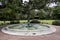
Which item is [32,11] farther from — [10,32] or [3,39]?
[3,39]

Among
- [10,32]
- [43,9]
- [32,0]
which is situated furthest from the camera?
[43,9]

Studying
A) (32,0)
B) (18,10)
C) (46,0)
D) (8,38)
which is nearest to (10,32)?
(8,38)

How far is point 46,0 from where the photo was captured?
37.7ft

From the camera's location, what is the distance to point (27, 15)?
11.8m

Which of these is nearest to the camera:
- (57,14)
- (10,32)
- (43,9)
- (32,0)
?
(10,32)

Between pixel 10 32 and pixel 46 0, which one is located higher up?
pixel 46 0

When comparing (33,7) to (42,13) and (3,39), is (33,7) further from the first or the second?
(3,39)

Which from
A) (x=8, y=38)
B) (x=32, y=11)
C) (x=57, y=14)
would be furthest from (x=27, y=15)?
(x=57, y=14)

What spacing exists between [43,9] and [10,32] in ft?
12.6

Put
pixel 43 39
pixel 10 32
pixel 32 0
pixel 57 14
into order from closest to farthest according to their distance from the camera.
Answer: pixel 43 39 < pixel 10 32 < pixel 32 0 < pixel 57 14

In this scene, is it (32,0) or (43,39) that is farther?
(32,0)

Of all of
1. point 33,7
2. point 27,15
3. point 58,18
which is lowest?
point 58,18

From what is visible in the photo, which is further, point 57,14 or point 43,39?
point 57,14

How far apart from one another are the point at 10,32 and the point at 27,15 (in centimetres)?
270
